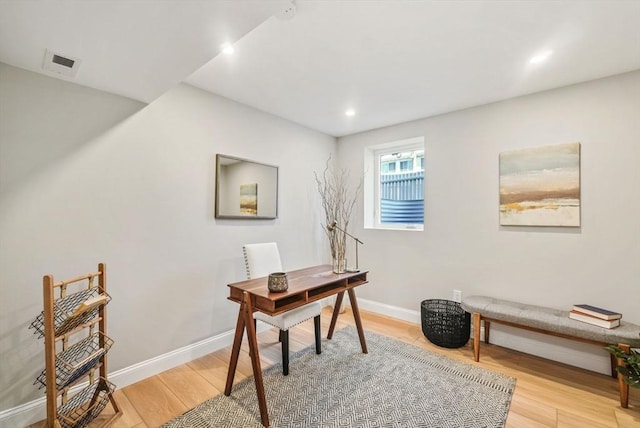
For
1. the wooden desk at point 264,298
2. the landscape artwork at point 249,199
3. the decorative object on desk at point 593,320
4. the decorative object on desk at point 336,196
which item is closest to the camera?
the wooden desk at point 264,298

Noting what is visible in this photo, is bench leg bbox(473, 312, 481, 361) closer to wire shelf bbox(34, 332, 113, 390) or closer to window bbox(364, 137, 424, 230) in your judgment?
window bbox(364, 137, 424, 230)

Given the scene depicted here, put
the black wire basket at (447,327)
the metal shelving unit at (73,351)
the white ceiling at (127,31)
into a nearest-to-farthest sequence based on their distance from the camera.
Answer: the white ceiling at (127,31), the metal shelving unit at (73,351), the black wire basket at (447,327)

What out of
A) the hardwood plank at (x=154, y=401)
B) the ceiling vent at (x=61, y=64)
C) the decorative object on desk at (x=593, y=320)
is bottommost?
the hardwood plank at (x=154, y=401)

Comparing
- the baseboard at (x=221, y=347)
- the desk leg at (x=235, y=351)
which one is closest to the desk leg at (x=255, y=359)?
the desk leg at (x=235, y=351)

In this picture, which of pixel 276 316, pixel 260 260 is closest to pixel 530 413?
pixel 276 316

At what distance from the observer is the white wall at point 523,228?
216cm

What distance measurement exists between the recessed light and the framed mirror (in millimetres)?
2392

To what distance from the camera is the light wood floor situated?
172cm

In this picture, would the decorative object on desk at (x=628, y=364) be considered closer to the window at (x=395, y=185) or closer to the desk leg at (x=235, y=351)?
the window at (x=395, y=185)

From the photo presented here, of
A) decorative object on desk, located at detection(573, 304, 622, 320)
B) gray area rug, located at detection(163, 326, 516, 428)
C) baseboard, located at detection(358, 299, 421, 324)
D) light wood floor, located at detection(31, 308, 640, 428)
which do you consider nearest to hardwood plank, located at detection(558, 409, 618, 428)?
light wood floor, located at detection(31, 308, 640, 428)

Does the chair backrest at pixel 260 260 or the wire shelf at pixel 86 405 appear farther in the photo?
the chair backrest at pixel 260 260

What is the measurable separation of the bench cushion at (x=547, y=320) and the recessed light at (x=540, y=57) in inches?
75.9

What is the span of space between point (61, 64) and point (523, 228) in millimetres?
3634

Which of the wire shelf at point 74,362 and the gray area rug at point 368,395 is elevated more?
the wire shelf at point 74,362
